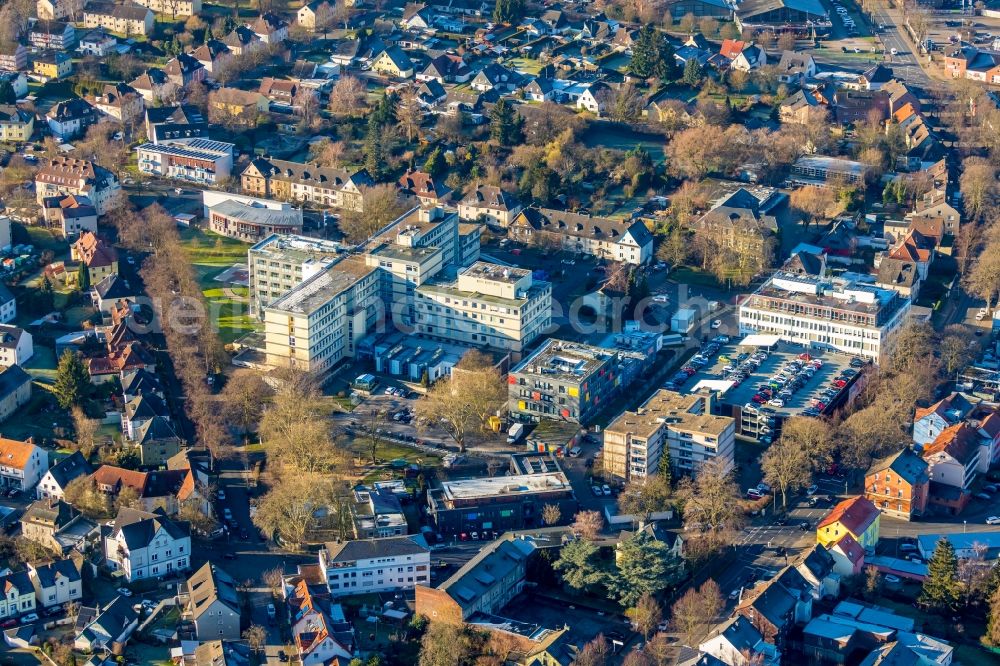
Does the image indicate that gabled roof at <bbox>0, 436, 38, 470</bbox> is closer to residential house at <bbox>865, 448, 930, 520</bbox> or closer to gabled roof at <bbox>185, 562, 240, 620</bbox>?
gabled roof at <bbox>185, 562, 240, 620</bbox>

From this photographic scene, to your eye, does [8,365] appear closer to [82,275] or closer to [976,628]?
[82,275]

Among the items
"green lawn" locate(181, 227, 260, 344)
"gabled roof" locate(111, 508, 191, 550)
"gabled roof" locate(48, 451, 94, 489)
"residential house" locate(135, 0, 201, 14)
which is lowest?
"green lawn" locate(181, 227, 260, 344)

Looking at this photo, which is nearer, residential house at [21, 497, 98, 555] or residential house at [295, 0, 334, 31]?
residential house at [21, 497, 98, 555]

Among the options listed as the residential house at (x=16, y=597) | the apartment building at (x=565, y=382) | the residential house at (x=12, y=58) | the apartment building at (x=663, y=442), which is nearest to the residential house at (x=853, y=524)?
the apartment building at (x=663, y=442)

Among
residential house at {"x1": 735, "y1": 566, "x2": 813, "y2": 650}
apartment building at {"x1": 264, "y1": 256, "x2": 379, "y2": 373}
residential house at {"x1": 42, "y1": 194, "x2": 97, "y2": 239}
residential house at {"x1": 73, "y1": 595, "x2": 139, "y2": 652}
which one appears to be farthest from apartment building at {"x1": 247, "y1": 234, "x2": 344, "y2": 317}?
residential house at {"x1": 735, "y1": 566, "x2": 813, "y2": 650}

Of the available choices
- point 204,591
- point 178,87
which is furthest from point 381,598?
point 178,87
